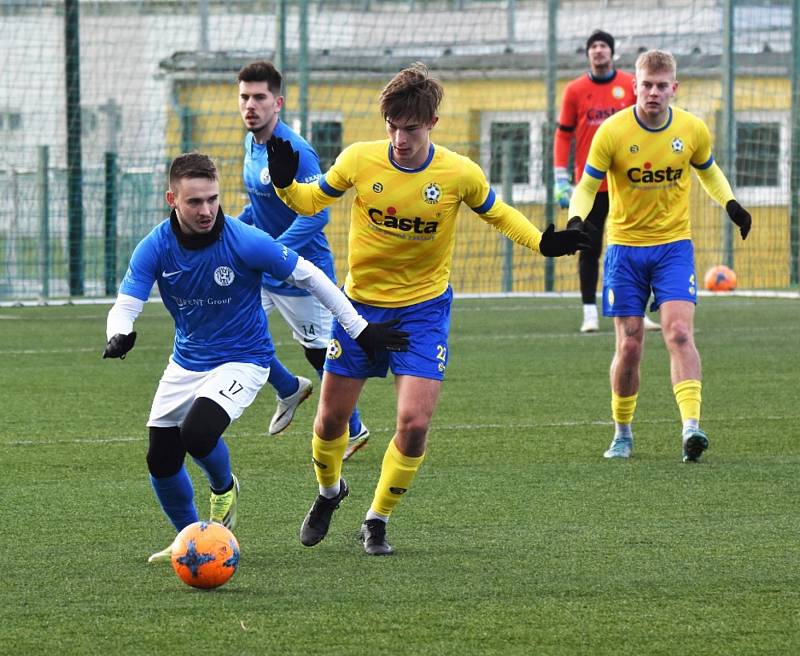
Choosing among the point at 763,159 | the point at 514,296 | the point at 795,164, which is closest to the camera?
the point at 514,296

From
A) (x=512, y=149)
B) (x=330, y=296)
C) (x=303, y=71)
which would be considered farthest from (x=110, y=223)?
(x=330, y=296)

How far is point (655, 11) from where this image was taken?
24.3 m

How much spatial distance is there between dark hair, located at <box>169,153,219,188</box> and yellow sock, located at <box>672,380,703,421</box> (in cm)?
327

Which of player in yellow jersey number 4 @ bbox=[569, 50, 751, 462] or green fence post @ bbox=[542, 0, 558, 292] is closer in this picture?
player in yellow jersey number 4 @ bbox=[569, 50, 751, 462]

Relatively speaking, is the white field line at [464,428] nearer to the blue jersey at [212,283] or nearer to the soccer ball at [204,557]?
the blue jersey at [212,283]

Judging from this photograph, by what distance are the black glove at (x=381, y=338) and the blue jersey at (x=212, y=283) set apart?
1.33 ft

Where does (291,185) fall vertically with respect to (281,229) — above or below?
above

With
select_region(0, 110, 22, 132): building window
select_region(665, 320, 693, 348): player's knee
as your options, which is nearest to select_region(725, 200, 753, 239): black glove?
select_region(665, 320, 693, 348): player's knee

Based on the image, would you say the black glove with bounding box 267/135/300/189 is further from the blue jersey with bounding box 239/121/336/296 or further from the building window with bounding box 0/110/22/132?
the building window with bounding box 0/110/22/132

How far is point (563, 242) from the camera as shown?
621 cm

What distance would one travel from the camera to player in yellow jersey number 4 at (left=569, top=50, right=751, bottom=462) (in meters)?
8.17

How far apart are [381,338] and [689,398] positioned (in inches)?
110

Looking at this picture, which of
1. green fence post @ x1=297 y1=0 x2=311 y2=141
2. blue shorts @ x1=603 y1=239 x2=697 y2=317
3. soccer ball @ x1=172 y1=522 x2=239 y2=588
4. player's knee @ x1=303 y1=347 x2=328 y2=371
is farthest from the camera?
green fence post @ x1=297 y1=0 x2=311 y2=141

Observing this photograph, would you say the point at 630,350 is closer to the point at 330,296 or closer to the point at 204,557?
the point at 330,296
